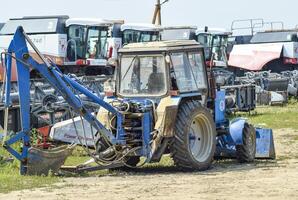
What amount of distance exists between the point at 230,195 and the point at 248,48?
32.2 meters

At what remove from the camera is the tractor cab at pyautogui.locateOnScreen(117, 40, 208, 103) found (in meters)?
13.1

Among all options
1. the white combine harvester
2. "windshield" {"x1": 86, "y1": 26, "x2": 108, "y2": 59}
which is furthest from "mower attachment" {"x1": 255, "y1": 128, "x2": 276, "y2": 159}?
"windshield" {"x1": 86, "y1": 26, "x2": 108, "y2": 59}

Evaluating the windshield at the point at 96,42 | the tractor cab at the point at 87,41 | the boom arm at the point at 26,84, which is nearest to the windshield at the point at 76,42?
the tractor cab at the point at 87,41

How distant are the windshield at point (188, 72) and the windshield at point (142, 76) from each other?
0.74 feet

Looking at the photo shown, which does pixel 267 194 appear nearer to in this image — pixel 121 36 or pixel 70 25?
pixel 70 25

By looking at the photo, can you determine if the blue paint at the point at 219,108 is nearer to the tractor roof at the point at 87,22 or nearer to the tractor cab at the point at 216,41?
the tractor roof at the point at 87,22

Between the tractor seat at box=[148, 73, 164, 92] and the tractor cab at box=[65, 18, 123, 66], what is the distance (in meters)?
18.4

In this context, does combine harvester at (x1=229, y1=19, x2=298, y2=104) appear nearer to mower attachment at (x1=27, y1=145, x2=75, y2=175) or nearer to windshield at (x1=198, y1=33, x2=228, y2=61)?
windshield at (x1=198, y1=33, x2=228, y2=61)

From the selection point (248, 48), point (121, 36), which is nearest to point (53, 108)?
point (121, 36)

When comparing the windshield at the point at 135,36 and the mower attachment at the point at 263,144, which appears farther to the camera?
the windshield at the point at 135,36

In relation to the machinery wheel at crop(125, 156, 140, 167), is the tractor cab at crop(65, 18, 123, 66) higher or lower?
higher

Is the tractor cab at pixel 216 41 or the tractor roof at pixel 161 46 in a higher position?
the tractor cab at pixel 216 41

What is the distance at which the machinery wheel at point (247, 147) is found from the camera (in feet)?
47.0

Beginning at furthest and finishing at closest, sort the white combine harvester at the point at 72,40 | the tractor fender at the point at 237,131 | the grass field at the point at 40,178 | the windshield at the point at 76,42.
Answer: the windshield at the point at 76,42, the white combine harvester at the point at 72,40, the tractor fender at the point at 237,131, the grass field at the point at 40,178
